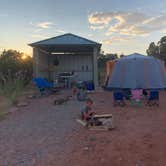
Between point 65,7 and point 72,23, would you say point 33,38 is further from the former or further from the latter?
point 65,7

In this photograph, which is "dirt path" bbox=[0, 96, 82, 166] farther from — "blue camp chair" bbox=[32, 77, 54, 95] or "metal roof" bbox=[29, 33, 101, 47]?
"metal roof" bbox=[29, 33, 101, 47]

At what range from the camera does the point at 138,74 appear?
1329 centimetres

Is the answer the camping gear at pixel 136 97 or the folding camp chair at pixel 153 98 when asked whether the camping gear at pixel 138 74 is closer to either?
the camping gear at pixel 136 97

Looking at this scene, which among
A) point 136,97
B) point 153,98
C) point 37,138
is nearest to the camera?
point 37,138

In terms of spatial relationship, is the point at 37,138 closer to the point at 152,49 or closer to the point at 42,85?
the point at 42,85

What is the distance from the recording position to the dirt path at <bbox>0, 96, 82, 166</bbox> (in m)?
4.03

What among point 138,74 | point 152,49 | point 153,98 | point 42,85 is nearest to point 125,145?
point 153,98

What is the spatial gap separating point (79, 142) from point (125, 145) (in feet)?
2.68

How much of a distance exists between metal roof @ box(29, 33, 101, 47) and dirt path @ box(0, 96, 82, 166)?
8747 millimetres

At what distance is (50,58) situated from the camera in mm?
21078

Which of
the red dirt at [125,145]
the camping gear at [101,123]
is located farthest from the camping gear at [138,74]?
the camping gear at [101,123]

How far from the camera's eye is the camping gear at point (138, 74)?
13102mm

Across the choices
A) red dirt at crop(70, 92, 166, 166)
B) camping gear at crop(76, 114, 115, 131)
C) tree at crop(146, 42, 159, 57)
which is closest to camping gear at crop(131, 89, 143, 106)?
red dirt at crop(70, 92, 166, 166)

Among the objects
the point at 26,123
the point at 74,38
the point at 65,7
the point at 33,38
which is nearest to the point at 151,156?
the point at 26,123
